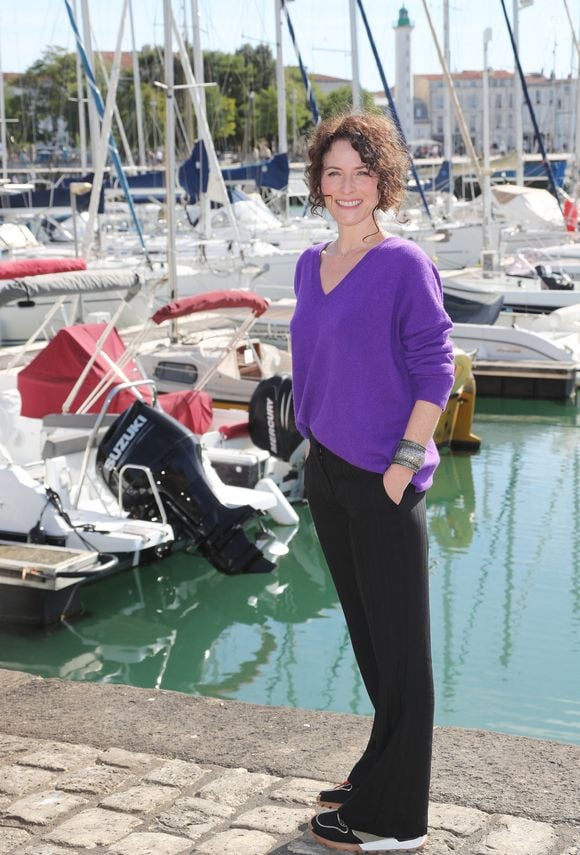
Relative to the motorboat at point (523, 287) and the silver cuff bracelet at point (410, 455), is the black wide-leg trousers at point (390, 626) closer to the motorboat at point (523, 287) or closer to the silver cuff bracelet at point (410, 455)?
the silver cuff bracelet at point (410, 455)

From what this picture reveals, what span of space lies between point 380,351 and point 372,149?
1.79 ft

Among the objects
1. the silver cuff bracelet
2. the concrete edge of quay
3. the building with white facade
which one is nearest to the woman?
the silver cuff bracelet

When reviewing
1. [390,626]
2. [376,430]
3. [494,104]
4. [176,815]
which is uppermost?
[494,104]

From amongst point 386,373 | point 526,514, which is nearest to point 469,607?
point 526,514

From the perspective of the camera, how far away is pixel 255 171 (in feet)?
94.8

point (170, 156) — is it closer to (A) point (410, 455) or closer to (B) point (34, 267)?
(B) point (34, 267)

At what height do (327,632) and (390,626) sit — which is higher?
(390,626)

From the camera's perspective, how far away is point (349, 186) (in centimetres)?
309

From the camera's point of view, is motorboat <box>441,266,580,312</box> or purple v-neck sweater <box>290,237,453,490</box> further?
motorboat <box>441,266,580,312</box>

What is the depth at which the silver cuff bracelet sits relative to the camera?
2.93 meters

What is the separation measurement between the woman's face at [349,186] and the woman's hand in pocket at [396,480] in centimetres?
65

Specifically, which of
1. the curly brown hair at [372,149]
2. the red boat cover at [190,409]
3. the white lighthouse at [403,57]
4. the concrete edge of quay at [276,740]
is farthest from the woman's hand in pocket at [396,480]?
the white lighthouse at [403,57]

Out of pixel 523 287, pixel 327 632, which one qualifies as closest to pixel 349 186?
pixel 327 632

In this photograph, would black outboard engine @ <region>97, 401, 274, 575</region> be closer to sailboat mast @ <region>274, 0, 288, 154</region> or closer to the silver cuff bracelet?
the silver cuff bracelet
